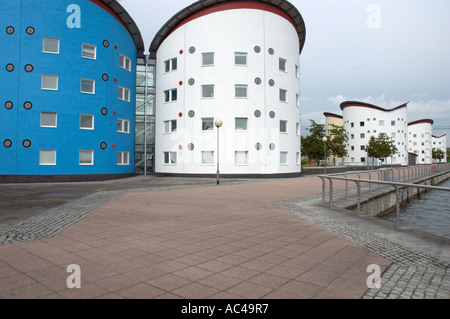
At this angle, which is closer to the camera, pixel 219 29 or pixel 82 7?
pixel 82 7

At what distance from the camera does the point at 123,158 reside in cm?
2894

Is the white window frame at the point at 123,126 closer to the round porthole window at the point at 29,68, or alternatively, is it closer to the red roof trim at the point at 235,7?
the round porthole window at the point at 29,68

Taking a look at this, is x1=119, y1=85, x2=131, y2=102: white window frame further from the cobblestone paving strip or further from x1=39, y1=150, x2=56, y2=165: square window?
the cobblestone paving strip

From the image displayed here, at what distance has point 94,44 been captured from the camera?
25.8 metres

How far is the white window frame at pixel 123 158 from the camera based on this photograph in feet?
92.9

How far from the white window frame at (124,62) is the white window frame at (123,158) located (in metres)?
8.35

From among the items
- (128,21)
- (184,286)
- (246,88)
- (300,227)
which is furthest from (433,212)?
(128,21)

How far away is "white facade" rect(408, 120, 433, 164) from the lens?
120500 mm

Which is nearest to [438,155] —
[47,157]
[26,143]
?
[47,157]

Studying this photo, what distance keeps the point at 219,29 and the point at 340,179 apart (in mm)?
22253

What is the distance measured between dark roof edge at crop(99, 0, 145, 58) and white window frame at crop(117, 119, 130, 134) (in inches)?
309

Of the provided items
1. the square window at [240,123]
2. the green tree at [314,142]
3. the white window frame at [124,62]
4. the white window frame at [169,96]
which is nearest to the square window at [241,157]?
the square window at [240,123]

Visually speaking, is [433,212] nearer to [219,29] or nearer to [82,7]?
[219,29]
